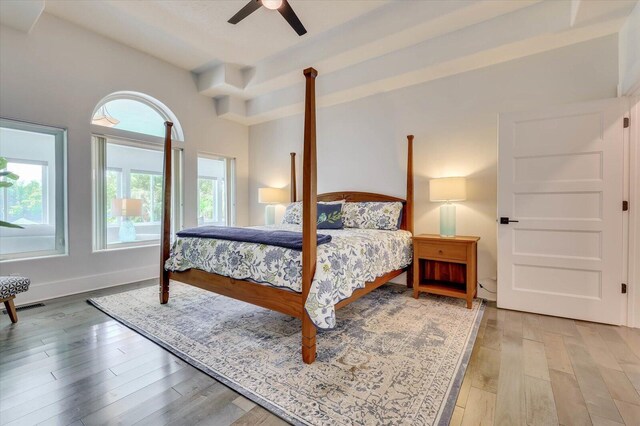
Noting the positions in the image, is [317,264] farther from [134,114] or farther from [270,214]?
[134,114]

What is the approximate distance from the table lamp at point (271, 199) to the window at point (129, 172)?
4.30 ft

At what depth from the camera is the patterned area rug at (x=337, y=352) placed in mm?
1477

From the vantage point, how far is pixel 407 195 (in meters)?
3.61

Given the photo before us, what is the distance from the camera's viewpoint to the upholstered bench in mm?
2375

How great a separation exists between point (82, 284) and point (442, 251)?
4210 millimetres

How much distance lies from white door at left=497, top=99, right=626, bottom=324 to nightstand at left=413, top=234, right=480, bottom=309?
13.6 inches

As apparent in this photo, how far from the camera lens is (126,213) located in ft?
13.0

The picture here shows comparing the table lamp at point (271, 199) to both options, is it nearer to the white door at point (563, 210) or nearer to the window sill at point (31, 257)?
the window sill at point (31, 257)

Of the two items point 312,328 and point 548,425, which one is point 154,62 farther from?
point 548,425

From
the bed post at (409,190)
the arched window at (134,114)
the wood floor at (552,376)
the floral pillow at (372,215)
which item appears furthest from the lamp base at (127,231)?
the wood floor at (552,376)

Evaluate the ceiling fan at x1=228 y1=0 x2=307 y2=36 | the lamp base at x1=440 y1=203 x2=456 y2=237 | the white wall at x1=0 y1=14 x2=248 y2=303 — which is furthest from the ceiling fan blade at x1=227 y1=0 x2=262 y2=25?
the lamp base at x1=440 y1=203 x2=456 y2=237

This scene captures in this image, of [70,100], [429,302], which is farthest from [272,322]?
[70,100]

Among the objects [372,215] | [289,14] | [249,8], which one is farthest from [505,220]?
[249,8]

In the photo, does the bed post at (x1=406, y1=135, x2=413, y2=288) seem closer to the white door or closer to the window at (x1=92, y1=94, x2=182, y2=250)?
the white door
